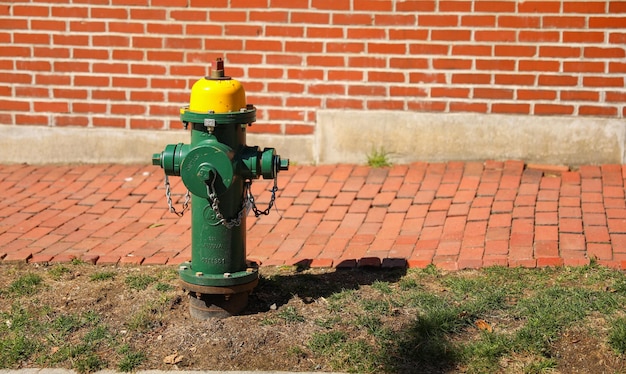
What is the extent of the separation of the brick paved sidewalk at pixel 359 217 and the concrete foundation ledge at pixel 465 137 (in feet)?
0.36

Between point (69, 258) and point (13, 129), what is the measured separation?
2.41 m

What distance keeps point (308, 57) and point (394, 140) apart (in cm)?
97

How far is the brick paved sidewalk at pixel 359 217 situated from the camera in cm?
577

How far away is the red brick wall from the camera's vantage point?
23.6ft

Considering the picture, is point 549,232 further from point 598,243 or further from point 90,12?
point 90,12

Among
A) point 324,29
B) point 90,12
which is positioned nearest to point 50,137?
point 90,12

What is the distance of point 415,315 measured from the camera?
4.82 meters

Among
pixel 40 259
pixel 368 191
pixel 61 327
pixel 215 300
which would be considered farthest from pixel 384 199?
pixel 61 327

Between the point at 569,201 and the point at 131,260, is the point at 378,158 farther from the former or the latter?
the point at 131,260

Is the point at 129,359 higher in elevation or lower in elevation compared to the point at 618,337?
lower

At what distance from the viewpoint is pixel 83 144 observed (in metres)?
7.77

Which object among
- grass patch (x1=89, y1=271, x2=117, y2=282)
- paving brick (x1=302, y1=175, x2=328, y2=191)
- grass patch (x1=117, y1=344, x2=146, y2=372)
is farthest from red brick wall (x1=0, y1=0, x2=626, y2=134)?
grass patch (x1=117, y1=344, x2=146, y2=372)

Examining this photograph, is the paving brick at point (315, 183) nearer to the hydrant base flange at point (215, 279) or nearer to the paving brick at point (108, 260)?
the paving brick at point (108, 260)

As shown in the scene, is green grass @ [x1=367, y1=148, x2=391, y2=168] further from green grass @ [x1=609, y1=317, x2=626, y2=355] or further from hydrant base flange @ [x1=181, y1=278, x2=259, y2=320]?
green grass @ [x1=609, y1=317, x2=626, y2=355]
